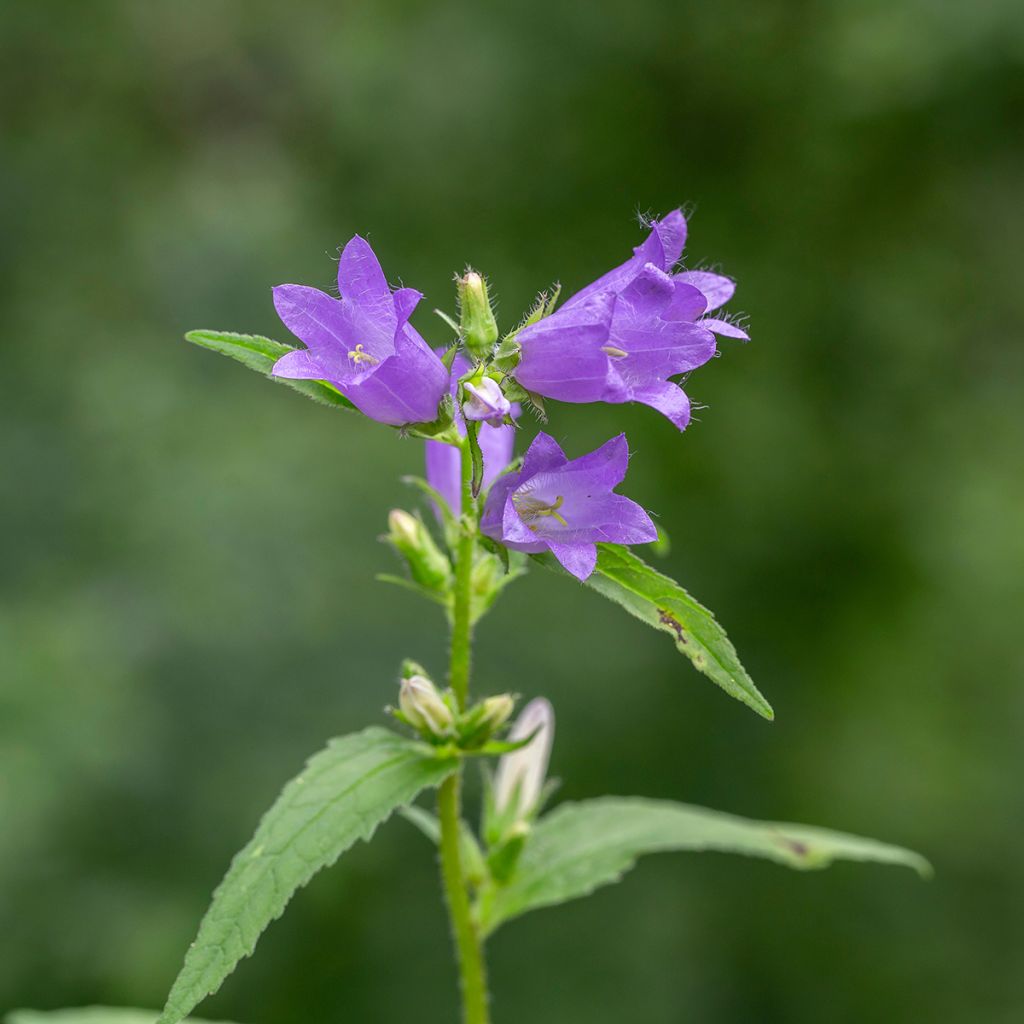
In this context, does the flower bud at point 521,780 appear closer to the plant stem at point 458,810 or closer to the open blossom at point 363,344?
the plant stem at point 458,810

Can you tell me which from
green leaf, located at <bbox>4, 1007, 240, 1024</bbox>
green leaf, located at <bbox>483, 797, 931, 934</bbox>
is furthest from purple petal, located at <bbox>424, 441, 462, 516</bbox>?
green leaf, located at <bbox>4, 1007, 240, 1024</bbox>

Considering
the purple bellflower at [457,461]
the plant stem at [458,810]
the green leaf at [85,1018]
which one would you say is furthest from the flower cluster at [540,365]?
the green leaf at [85,1018]

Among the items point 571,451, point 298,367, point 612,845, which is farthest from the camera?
point 571,451

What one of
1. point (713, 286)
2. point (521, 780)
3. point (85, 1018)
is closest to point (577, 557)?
point (713, 286)

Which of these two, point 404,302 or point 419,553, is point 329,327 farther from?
point 419,553

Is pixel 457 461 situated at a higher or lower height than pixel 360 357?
lower

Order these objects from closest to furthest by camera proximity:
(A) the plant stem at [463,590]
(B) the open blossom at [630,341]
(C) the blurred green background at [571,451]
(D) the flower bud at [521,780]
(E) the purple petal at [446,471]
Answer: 1. (B) the open blossom at [630,341]
2. (A) the plant stem at [463,590]
3. (E) the purple petal at [446,471]
4. (D) the flower bud at [521,780]
5. (C) the blurred green background at [571,451]
